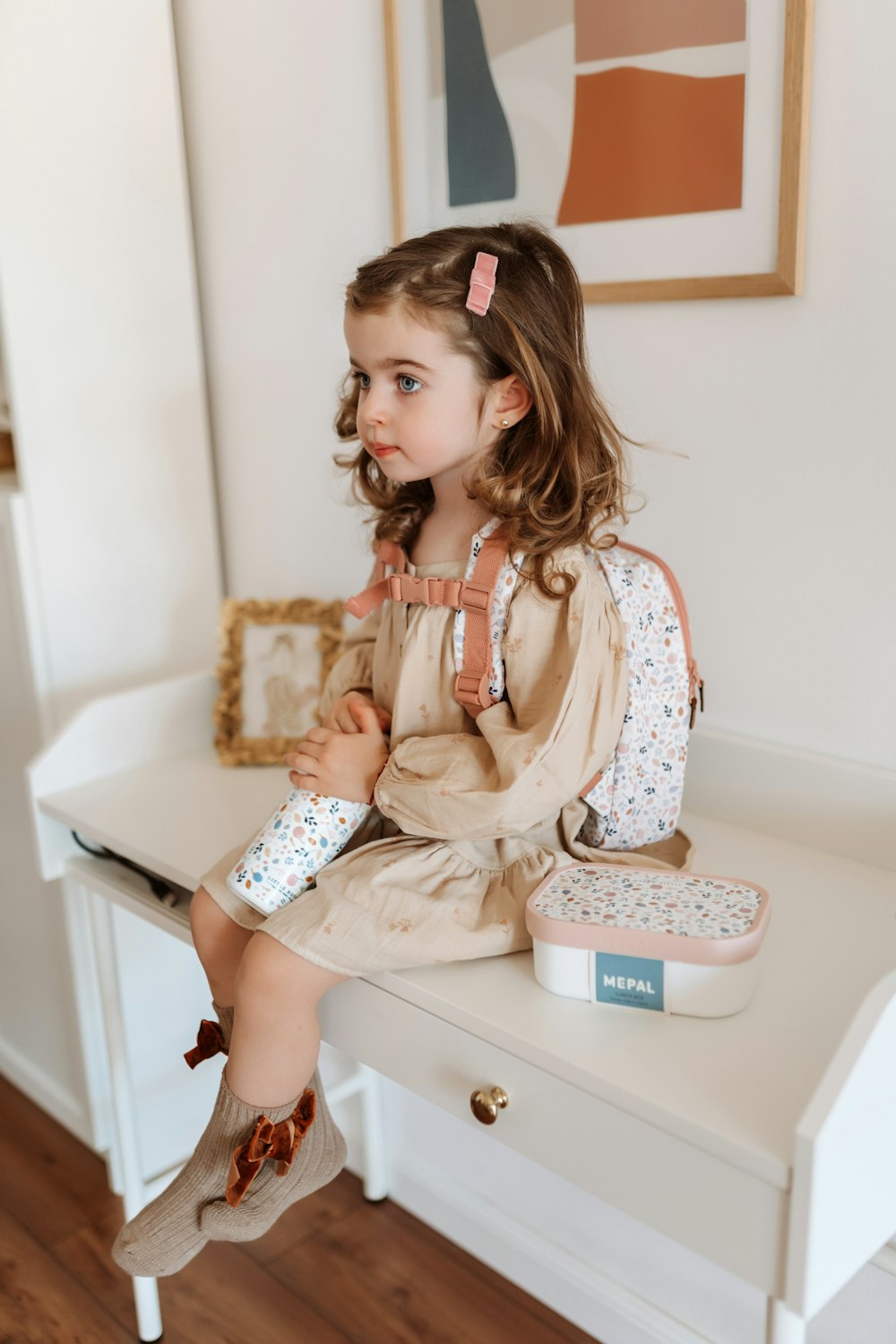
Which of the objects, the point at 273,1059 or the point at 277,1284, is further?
the point at 277,1284

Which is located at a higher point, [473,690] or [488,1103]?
[473,690]

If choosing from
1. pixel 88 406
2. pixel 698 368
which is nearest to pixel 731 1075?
pixel 698 368

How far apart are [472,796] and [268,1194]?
0.41 meters

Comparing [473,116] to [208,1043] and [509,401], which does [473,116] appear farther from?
[208,1043]

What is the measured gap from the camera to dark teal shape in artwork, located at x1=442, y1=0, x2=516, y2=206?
1.32 metres

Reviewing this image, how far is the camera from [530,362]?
1027 mm

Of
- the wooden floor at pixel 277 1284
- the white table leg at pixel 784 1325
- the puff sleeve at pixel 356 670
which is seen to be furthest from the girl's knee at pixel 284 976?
the wooden floor at pixel 277 1284

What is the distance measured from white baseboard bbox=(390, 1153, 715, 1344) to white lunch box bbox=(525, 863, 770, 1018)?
29.7 inches

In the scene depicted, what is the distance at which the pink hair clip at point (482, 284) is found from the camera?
3.27ft

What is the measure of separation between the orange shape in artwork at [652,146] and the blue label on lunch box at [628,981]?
2.41ft

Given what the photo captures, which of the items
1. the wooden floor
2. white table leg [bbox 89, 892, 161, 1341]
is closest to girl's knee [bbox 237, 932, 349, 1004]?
white table leg [bbox 89, 892, 161, 1341]

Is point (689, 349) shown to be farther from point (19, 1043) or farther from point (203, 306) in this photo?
point (19, 1043)

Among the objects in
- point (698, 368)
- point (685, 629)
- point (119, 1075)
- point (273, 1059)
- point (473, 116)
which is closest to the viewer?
point (273, 1059)

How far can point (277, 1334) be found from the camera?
1.50 m
